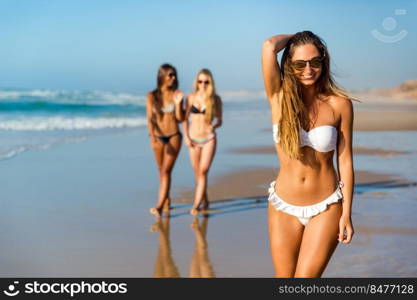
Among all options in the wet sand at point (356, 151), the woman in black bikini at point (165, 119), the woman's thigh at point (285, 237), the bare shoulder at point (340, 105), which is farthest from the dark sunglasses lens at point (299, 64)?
the wet sand at point (356, 151)

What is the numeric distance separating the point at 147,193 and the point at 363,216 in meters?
3.03

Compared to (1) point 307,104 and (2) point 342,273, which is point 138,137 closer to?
(2) point 342,273

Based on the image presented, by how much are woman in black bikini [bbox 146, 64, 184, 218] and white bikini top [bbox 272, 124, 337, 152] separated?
15.9ft

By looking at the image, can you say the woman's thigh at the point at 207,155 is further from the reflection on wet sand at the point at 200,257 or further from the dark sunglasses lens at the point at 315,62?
the dark sunglasses lens at the point at 315,62

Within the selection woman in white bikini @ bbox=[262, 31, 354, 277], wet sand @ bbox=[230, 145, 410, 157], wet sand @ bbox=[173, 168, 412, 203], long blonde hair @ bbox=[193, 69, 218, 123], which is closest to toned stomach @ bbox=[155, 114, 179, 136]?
long blonde hair @ bbox=[193, 69, 218, 123]

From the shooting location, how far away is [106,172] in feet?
37.8

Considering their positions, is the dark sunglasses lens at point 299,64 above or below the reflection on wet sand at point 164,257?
above

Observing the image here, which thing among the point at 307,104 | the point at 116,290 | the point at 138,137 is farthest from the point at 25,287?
the point at 138,137

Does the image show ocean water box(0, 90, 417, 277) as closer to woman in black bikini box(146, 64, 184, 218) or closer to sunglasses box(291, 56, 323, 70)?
woman in black bikini box(146, 64, 184, 218)

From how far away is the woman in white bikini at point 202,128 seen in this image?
344 inches

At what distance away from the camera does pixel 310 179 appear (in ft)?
13.4

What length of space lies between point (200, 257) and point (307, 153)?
2828 millimetres

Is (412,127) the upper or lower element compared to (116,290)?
upper

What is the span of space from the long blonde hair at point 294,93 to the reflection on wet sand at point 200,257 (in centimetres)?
238
